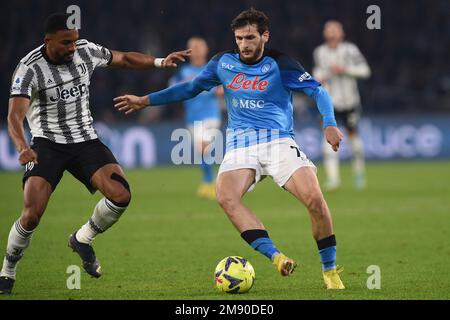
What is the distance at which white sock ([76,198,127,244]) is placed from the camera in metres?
8.12

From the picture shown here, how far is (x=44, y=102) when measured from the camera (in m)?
7.80

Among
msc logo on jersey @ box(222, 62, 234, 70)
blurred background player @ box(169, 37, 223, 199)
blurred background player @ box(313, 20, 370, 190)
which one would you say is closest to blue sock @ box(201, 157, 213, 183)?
blurred background player @ box(169, 37, 223, 199)

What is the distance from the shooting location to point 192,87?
7.99 meters

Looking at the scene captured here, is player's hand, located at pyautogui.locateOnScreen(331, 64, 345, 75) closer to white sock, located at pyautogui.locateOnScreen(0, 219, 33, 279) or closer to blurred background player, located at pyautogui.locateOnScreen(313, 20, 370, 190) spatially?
blurred background player, located at pyautogui.locateOnScreen(313, 20, 370, 190)

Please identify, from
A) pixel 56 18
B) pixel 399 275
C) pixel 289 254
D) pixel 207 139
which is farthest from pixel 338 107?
pixel 56 18

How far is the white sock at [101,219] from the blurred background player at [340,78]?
8.74 metres

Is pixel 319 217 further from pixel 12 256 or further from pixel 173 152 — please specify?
pixel 173 152

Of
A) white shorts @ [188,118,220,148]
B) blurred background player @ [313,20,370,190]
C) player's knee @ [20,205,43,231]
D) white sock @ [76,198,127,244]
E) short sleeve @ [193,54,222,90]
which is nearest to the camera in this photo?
player's knee @ [20,205,43,231]

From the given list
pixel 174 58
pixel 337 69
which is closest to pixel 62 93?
pixel 174 58

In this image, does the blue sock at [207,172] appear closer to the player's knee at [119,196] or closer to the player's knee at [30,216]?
the player's knee at [119,196]

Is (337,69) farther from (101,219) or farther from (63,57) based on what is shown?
(63,57)

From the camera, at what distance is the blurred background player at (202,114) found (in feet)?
52.2

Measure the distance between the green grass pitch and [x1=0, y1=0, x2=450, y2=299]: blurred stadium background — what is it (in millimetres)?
31

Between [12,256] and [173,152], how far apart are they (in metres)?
15.1
